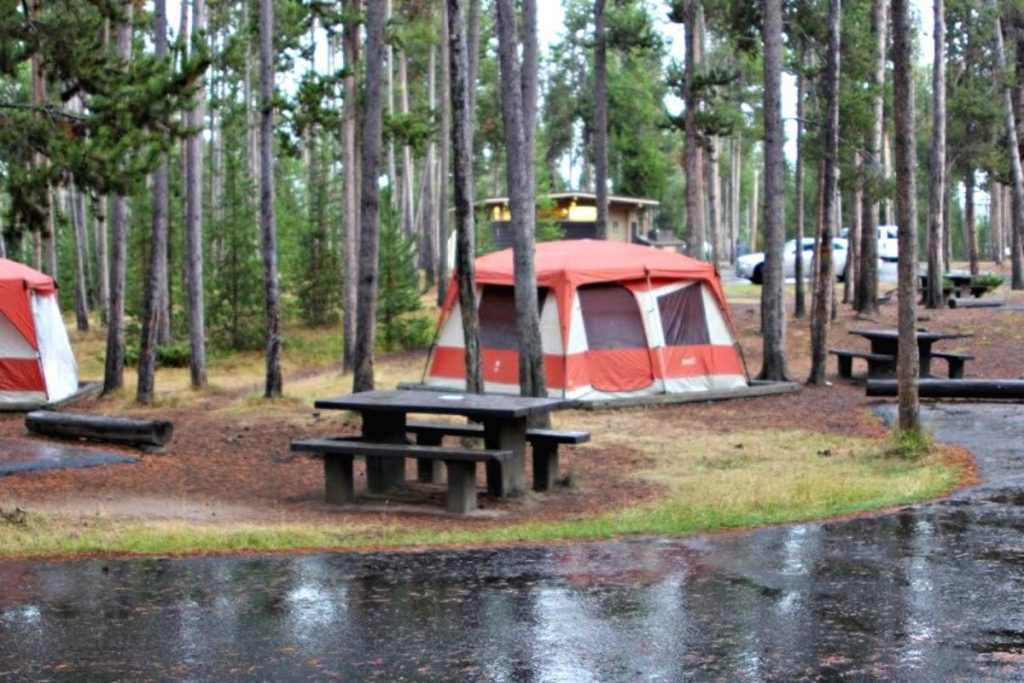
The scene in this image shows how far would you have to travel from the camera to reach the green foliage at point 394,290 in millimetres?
29703

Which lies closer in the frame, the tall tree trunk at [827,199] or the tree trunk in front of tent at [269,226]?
the tall tree trunk at [827,199]

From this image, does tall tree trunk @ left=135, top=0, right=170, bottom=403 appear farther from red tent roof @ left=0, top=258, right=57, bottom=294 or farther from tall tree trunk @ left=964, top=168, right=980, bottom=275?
tall tree trunk @ left=964, top=168, right=980, bottom=275

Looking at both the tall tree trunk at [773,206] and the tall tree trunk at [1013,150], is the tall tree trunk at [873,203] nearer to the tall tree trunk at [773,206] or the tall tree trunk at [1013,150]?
the tall tree trunk at [773,206]

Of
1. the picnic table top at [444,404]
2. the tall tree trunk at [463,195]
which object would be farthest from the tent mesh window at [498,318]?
the picnic table top at [444,404]

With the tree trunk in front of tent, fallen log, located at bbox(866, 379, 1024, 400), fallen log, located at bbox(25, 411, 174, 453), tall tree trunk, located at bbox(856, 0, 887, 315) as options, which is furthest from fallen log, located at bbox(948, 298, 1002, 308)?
fallen log, located at bbox(25, 411, 174, 453)

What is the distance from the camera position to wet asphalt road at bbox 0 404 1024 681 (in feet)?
22.2

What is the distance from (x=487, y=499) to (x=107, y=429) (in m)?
5.53

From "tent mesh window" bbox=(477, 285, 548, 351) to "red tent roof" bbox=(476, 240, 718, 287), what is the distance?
0.28m

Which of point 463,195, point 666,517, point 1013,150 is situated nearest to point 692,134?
point 463,195

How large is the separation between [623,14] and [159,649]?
88.8ft

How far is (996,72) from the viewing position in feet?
121

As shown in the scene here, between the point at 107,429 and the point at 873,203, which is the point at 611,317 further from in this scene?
the point at 873,203

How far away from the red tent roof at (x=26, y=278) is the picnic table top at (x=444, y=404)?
10.1 meters

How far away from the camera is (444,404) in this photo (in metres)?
12.5
